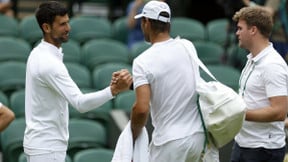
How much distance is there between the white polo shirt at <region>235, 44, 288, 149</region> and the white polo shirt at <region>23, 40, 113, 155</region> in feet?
3.09

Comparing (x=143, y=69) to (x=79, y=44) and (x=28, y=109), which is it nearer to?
(x=28, y=109)

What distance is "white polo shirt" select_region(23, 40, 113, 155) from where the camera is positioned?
244 inches

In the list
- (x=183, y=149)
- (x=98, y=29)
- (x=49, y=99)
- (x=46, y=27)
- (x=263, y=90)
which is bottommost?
(x=98, y=29)

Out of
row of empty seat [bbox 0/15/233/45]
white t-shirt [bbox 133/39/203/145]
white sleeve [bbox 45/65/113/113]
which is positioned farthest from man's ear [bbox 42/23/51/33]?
row of empty seat [bbox 0/15/233/45]

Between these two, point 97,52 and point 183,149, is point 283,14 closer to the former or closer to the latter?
point 97,52

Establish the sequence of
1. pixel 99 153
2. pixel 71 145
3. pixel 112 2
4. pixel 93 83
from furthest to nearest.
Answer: pixel 112 2 < pixel 93 83 < pixel 71 145 < pixel 99 153

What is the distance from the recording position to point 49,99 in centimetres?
624

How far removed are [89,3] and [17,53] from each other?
14.1 ft

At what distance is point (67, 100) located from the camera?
6.26 meters

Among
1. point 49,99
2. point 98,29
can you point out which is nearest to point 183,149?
point 49,99

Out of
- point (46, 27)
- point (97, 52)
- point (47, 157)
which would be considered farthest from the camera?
point (97, 52)

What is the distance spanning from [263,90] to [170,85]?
0.65m

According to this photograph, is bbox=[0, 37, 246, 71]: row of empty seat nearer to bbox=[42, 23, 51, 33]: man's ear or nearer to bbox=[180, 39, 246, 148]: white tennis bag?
bbox=[42, 23, 51, 33]: man's ear

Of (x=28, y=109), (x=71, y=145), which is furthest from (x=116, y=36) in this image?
(x=28, y=109)
